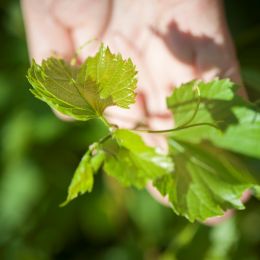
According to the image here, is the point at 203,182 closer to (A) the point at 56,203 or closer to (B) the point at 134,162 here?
(B) the point at 134,162

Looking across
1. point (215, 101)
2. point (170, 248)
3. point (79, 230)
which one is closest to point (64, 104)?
point (215, 101)

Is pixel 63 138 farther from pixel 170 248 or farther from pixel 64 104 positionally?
pixel 64 104

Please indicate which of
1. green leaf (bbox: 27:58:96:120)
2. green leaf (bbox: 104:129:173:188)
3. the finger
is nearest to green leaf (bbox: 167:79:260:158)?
green leaf (bbox: 104:129:173:188)

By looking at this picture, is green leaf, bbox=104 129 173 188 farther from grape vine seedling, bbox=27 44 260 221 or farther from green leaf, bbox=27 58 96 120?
green leaf, bbox=27 58 96 120

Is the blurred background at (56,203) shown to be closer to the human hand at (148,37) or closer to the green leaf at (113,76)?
the human hand at (148,37)

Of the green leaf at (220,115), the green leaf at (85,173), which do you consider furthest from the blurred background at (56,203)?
the green leaf at (85,173)

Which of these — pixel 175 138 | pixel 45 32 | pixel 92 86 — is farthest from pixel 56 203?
pixel 92 86
